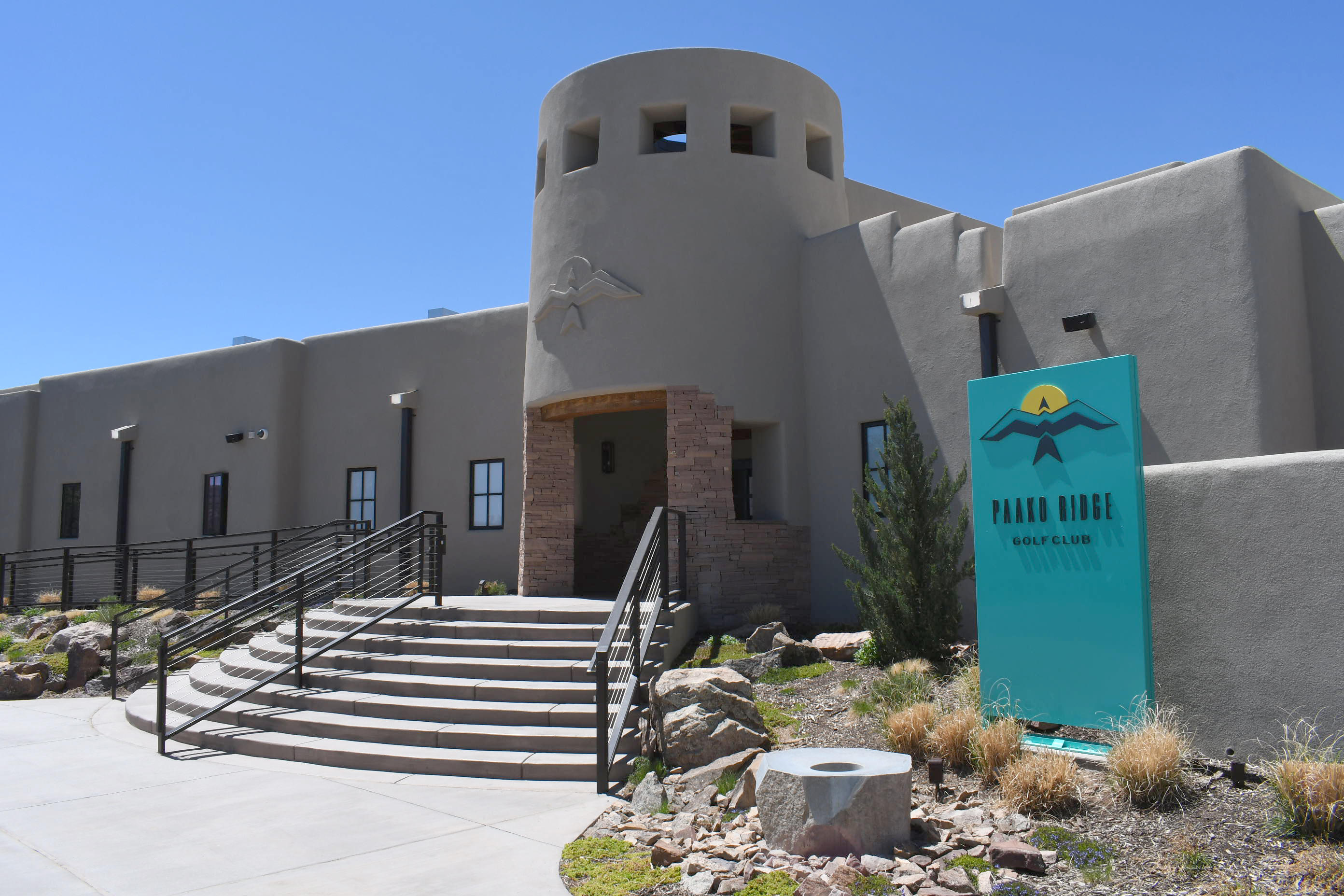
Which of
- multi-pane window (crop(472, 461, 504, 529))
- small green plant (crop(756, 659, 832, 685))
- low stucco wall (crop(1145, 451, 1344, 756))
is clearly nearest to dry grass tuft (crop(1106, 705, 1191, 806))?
low stucco wall (crop(1145, 451, 1344, 756))

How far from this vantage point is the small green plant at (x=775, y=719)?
8.91 metres

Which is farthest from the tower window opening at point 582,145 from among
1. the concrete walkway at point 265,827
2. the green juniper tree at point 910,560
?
the concrete walkway at point 265,827

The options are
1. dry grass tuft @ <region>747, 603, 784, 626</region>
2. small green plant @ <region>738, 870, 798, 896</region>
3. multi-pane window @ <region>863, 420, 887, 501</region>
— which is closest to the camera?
small green plant @ <region>738, 870, 798, 896</region>

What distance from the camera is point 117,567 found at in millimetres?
21578

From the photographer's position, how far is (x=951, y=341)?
12836mm

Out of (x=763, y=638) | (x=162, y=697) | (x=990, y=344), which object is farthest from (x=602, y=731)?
(x=990, y=344)

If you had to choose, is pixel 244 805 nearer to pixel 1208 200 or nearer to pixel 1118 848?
pixel 1118 848

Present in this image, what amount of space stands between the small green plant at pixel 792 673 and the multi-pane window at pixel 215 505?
14.7 meters

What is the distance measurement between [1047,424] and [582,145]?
10.4 m

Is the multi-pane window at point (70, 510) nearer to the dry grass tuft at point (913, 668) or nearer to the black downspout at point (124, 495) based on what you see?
the black downspout at point (124, 495)

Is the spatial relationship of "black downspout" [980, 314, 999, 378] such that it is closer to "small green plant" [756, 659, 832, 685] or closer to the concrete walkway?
"small green plant" [756, 659, 832, 685]

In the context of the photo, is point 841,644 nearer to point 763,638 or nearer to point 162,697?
point 763,638

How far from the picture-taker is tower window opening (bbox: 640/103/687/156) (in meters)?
15.0

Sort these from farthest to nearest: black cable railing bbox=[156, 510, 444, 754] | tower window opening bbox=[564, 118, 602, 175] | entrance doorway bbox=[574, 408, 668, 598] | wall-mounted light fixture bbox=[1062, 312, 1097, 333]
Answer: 1. entrance doorway bbox=[574, 408, 668, 598]
2. tower window opening bbox=[564, 118, 602, 175]
3. wall-mounted light fixture bbox=[1062, 312, 1097, 333]
4. black cable railing bbox=[156, 510, 444, 754]
